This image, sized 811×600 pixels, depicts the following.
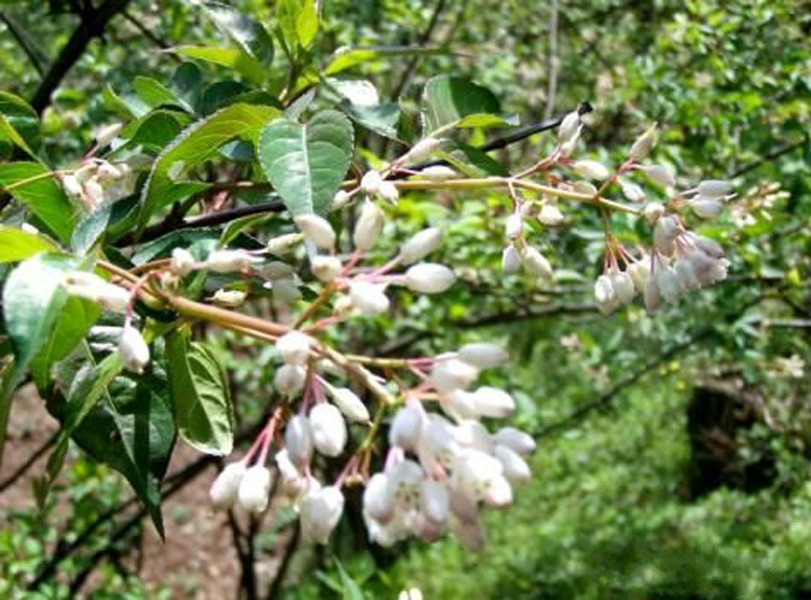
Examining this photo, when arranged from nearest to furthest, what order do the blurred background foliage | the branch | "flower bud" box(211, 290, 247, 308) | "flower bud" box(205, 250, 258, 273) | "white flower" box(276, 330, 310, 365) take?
"white flower" box(276, 330, 310, 365), "flower bud" box(205, 250, 258, 273), "flower bud" box(211, 290, 247, 308), the branch, the blurred background foliage

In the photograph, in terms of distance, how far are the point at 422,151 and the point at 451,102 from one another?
139mm

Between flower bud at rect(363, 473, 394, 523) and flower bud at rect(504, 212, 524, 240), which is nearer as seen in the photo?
flower bud at rect(363, 473, 394, 523)

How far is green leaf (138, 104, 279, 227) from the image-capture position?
0.78 m

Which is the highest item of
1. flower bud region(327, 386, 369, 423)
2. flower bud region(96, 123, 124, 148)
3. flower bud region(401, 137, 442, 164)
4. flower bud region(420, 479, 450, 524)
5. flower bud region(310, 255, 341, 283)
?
flower bud region(310, 255, 341, 283)

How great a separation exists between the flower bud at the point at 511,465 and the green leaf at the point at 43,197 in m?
0.46

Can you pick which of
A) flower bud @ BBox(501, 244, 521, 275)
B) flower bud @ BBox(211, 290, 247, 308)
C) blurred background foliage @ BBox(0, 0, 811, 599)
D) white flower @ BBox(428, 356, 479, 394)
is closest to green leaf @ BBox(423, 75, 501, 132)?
blurred background foliage @ BBox(0, 0, 811, 599)

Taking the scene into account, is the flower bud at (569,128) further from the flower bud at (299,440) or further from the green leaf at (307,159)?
the flower bud at (299,440)

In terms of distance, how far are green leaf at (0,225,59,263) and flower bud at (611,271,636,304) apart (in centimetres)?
47

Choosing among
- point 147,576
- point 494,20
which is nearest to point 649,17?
point 494,20

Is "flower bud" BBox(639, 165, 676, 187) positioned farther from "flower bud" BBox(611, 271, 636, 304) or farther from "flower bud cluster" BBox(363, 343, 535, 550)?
"flower bud cluster" BBox(363, 343, 535, 550)

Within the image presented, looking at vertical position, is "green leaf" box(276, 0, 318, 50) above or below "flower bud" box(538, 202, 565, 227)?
above

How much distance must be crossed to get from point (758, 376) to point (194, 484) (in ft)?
12.1

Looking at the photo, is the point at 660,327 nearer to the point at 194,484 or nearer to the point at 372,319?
the point at 372,319

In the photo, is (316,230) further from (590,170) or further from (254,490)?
(590,170)
